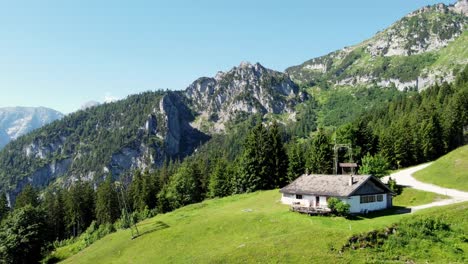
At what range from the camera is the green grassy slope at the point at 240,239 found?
138 ft

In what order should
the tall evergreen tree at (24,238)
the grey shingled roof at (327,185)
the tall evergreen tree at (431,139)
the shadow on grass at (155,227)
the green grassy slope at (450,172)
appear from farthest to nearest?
the tall evergreen tree at (431,139)
the tall evergreen tree at (24,238)
the green grassy slope at (450,172)
the shadow on grass at (155,227)
the grey shingled roof at (327,185)

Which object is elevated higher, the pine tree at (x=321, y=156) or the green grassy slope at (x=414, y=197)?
the pine tree at (x=321, y=156)

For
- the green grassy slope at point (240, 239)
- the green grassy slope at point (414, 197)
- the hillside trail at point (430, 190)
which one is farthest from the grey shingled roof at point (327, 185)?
the green grassy slope at point (414, 197)

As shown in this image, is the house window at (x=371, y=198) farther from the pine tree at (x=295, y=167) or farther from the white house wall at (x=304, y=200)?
the pine tree at (x=295, y=167)

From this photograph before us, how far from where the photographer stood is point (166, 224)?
68.1 metres

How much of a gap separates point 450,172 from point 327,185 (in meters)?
33.0

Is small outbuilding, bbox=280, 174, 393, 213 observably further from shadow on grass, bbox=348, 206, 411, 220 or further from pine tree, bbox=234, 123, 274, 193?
pine tree, bbox=234, 123, 274, 193

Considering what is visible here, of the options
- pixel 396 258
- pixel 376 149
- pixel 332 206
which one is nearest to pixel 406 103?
pixel 376 149

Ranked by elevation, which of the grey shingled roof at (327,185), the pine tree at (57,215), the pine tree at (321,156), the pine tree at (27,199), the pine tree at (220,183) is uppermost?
the pine tree at (321,156)

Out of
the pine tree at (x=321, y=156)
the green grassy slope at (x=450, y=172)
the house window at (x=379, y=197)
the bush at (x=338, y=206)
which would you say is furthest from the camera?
the pine tree at (x=321, y=156)

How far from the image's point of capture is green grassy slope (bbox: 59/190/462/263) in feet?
138

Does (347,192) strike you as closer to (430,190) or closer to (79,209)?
(430,190)

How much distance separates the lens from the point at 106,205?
11656 centimetres

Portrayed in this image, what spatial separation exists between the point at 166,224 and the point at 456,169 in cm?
5810
